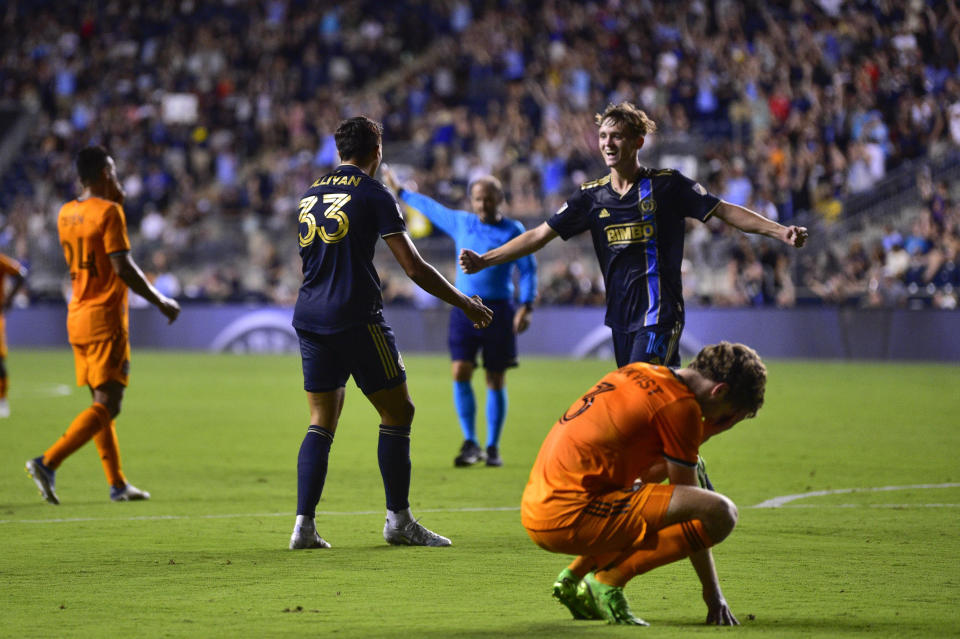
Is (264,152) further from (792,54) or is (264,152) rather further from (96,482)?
(96,482)

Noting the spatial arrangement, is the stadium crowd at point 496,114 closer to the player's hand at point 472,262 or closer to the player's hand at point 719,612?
the player's hand at point 472,262

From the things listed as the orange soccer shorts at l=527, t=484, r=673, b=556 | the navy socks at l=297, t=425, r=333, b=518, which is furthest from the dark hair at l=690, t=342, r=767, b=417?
the navy socks at l=297, t=425, r=333, b=518

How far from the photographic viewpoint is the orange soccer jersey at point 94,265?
9117mm

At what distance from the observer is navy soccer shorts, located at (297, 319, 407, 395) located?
734 centimetres

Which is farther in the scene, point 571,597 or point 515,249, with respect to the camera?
point 515,249

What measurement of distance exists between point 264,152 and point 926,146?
629 inches

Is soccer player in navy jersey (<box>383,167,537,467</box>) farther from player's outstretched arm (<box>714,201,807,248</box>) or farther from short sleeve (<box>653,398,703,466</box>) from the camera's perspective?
short sleeve (<box>653,398,703,466</box>)

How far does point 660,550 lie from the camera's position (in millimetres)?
5344

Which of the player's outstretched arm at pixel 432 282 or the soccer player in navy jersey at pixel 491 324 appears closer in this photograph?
the player's outstretched arm at pixel 432 282

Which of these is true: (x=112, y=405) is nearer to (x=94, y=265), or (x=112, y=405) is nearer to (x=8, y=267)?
(x=94, y=265)

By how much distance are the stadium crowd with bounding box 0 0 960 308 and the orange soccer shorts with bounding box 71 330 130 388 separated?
16817 mm

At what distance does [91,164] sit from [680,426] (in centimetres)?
541

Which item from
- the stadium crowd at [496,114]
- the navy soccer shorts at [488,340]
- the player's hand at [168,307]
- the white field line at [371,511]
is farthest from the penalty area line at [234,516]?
the stadium crowd at [496,114]

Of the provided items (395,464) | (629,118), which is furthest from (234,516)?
(629,118)
